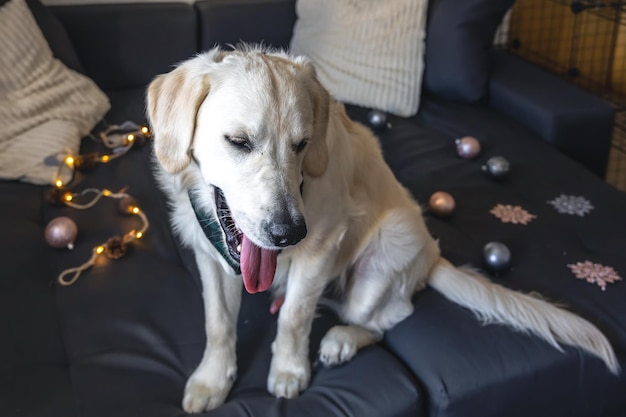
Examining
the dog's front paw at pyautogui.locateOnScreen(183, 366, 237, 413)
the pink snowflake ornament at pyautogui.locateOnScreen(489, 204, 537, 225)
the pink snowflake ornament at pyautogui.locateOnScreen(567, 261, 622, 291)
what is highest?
the dog's front paw at pyautogui.locateOnScreen(183, 366, 237, 413)

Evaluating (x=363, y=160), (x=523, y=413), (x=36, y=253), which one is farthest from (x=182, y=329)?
(x=523, y=413)

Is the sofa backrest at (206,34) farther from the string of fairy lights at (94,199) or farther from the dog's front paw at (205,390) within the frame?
the dog's front paw at (205,390)

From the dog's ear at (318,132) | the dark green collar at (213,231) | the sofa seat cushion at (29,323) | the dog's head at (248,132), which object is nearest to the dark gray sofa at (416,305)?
the sofa seat cushion at (29,323)

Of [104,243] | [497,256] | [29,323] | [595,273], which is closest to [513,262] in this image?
[497,256]

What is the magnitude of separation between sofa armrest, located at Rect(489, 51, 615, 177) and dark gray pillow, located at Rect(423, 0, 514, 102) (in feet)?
0.35

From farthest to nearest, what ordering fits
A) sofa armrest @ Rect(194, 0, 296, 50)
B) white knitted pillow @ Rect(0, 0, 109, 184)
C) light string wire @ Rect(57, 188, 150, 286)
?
1. sofa armrest @ Rect(194, 0, 296, 50)
2. white knitted pillow @ Rect(0, 0, 109, 184)
3. light string wire @ Rect(57, 188, 150, 286)

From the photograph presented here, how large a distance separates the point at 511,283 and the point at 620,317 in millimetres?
254

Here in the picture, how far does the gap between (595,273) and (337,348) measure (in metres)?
0.68

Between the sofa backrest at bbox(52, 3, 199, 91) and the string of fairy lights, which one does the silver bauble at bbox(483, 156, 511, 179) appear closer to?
the string of fairy lights

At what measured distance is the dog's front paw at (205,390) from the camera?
1.30 metres

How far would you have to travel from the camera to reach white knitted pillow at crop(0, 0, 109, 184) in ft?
6.56

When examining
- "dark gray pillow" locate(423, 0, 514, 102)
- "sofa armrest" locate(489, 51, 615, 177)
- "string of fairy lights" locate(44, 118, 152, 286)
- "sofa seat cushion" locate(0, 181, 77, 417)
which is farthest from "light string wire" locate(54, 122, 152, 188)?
"sofa armrest" locate(489, 51, 615, 177)

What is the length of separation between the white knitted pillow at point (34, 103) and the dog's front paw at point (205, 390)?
0.92 metres

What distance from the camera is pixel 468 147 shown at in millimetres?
2156
